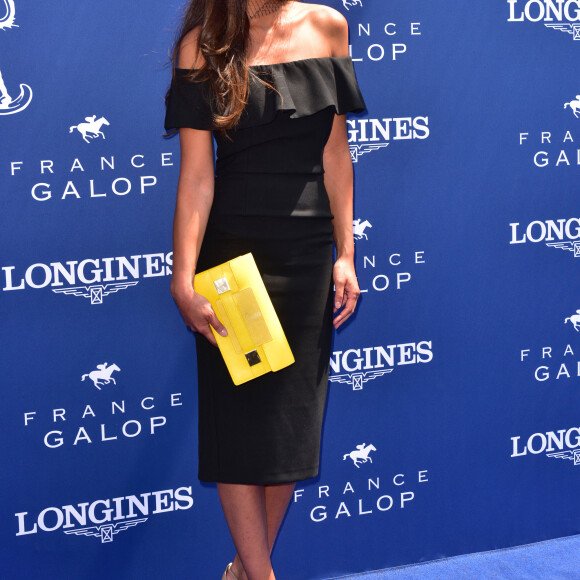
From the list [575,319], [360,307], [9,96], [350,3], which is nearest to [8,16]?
[9,96]

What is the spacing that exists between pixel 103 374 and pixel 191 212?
649 millimetres

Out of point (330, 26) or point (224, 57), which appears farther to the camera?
point (330, 26)

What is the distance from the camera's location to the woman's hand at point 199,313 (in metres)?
1.81

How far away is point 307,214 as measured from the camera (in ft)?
6.24

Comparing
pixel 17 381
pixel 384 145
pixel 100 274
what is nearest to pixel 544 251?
pixel 384 145

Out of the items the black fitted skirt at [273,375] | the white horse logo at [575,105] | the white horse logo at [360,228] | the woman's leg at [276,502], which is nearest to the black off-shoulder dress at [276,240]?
the black fitted skirt at [273,375]

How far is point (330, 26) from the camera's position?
201 cm

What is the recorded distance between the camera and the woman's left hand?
2.05m

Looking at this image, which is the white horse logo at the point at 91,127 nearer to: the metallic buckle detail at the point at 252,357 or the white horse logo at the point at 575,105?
the metallic buckle detail at the point at 252,357

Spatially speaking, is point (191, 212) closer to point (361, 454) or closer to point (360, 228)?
point (360, 228)

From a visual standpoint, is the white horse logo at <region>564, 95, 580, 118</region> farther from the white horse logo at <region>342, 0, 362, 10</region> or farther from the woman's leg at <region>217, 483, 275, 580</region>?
the woman's leg at <region>217, 483, 275, 580</region>

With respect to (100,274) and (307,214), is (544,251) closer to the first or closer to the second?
(307,214)

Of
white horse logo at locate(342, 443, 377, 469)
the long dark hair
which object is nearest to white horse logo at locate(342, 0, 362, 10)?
the long dark hair

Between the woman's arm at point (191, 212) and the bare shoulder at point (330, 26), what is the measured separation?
34cm
